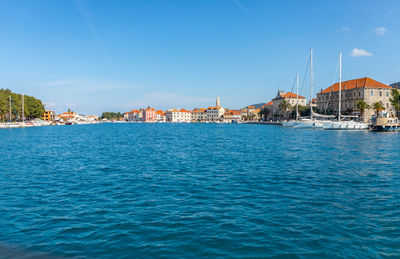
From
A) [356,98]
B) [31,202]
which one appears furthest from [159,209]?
[356,98]

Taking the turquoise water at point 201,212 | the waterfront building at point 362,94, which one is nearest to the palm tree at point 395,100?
the waterfront building at point 362,94

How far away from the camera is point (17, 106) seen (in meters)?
107

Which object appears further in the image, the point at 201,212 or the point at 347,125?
the point at 347,125

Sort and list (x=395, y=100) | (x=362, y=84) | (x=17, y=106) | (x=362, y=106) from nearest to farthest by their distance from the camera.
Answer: (x=362, y=106) → (x=395, y=100) → (x=362, y=84) → (x=17, y=106)

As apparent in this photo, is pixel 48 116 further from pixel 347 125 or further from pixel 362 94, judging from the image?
pixel 362 94

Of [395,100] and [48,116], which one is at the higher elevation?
[395,100]

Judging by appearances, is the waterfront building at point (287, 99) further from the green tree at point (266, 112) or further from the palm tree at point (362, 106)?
the palm tree at point (362, 106)

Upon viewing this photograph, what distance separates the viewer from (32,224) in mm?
8453

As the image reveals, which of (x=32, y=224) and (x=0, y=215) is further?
(x=0, y=215)

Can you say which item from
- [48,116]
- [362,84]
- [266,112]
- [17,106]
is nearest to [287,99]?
[266,112]

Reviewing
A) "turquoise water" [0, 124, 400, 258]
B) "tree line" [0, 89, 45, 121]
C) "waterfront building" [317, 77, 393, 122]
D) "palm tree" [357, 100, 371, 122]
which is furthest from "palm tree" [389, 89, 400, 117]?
"tree line" [0, 89, 45, 121]

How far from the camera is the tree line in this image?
305ft

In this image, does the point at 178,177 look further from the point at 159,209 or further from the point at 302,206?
the point at 302,206

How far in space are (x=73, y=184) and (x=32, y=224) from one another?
5.17m
